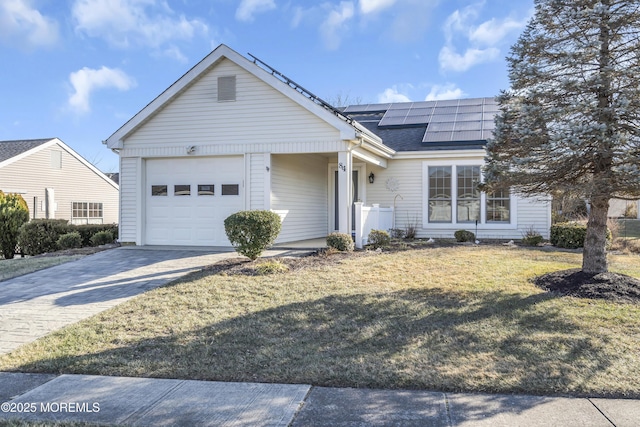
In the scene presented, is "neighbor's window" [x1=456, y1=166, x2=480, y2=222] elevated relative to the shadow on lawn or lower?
elevated

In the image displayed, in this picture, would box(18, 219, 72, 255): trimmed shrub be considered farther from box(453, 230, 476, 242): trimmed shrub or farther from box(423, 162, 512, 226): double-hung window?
box(453, 230, 476, 242): trimmed shrub

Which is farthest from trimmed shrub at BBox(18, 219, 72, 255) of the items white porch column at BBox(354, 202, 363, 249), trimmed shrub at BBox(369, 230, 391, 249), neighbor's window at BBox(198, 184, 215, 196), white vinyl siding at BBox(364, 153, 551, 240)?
white vinyl siding at BBox(364, 153, 551, 240)

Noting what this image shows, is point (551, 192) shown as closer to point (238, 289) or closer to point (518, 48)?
point (518, 48)

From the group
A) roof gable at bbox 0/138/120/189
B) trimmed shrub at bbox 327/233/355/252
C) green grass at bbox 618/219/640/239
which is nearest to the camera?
trimmed shrub at bbox 327/233/355/252

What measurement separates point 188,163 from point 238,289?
6.46 m

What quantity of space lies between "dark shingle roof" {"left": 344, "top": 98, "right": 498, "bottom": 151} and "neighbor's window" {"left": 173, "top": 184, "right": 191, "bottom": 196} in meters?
7.12

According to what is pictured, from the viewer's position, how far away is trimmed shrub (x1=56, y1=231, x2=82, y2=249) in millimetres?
13648

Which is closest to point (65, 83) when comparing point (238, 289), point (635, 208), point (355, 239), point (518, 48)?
point (355, 239)

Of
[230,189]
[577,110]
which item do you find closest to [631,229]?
[577,110]

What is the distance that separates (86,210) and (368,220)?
22.7m

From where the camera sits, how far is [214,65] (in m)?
12.4

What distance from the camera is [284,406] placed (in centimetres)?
371

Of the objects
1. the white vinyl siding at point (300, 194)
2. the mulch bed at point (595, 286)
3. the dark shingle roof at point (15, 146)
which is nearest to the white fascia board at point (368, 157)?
the white vinyl siding at point (300, 194)

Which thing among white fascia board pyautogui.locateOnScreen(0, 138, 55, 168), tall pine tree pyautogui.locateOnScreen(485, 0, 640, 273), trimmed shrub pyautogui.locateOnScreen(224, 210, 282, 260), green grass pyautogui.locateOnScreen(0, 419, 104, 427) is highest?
white fascia board pyautogui.locateOnScreen(0, 138, 55, 168)
